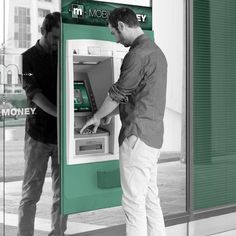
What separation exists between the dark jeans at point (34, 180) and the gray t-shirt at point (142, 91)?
1.81 ft

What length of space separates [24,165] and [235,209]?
2.35 m

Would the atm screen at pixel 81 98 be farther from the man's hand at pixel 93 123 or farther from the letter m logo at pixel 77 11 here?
the letter m logo at pixel 77 11

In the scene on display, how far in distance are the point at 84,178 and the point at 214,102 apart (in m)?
1.79

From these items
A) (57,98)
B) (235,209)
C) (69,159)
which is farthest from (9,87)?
(235,209)

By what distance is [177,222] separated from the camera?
15.3 feet

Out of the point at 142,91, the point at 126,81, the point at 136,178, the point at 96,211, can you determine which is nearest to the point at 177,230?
the point at 96,211

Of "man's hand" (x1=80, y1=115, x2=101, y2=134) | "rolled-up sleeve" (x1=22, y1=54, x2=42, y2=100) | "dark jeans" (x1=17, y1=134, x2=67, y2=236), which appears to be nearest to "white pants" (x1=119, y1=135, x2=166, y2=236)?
"man's hand" (x1=80, y1=115, x2=101, y2=134)

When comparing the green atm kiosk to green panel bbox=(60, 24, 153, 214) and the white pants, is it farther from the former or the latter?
the white pants

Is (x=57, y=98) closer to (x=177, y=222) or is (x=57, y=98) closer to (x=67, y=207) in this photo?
(x=67, y=207)

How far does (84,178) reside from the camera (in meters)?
3.60

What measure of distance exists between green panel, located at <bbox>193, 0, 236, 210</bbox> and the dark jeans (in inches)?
60.4

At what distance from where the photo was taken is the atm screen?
12.0ft

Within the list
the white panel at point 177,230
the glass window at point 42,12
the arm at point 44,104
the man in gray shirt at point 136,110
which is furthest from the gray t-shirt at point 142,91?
the white panel at point 177,230

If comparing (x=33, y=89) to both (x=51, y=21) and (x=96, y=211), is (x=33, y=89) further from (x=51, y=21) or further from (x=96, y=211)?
(x=96, y=211)
